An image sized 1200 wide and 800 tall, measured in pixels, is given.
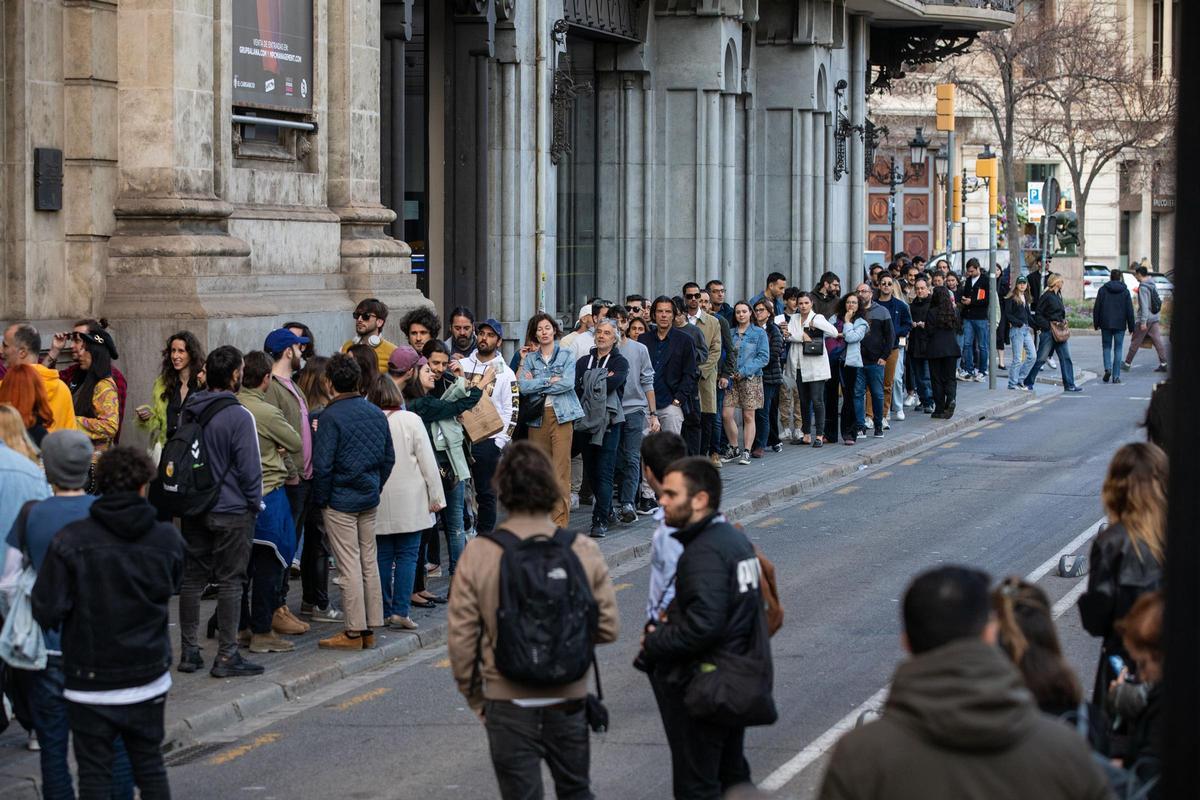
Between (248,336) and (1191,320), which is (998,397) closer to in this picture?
(248,336)

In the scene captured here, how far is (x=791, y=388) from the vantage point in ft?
72.9

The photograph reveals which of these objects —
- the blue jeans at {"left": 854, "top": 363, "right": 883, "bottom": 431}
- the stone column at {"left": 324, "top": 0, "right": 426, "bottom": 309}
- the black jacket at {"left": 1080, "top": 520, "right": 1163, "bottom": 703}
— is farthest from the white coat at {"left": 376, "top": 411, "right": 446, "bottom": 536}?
the blue jeans at {"left": 854, "top": 363, "right": 883, "bottom": 431}

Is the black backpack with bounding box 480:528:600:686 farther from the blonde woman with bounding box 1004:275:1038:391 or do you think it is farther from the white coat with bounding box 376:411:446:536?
the blonde woman with bounding box 1004:275:1038:391

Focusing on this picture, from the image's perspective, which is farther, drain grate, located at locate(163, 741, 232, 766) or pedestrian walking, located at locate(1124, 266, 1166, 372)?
pedestrian walking, located at locate(1124, 266, 1166, 372)

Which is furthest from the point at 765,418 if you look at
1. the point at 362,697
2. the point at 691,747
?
the point at 691,747

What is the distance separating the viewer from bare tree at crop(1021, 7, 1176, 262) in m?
53.1

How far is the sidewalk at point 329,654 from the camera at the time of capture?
31.0 feet

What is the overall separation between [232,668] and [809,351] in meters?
12.4

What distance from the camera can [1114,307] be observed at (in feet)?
104

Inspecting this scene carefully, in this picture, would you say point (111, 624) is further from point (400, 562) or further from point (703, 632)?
point (400, 562)

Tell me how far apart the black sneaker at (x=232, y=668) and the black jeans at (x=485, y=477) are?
3.38m

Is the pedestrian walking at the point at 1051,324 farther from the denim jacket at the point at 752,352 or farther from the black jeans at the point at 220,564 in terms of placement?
the black jeans at the point at 220,564

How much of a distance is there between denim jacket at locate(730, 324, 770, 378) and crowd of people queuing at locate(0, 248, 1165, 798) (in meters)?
0.03

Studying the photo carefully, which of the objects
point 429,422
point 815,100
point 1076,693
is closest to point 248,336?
point 429,422
